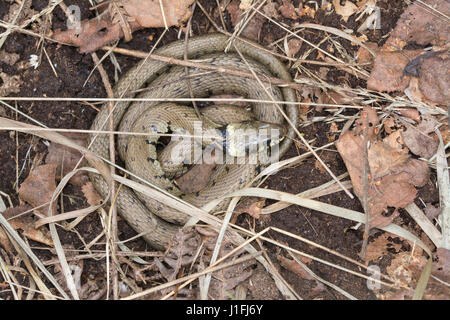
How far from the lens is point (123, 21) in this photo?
358cm

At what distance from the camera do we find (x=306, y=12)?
361cm

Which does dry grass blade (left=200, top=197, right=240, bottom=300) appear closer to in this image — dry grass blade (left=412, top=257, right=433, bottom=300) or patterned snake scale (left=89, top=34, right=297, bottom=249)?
patterned snake scale (left=89, top=34, right=297, bottom=249)

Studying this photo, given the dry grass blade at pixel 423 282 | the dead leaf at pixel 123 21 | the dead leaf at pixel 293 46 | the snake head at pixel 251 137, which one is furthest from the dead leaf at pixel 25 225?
the dry grass blade at pixel 423 282

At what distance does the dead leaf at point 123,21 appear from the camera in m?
3.50

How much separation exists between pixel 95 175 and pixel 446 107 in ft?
9.16

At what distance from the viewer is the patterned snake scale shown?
3.48 metres

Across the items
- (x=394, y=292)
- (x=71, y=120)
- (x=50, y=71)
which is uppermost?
(x=50, y=71)

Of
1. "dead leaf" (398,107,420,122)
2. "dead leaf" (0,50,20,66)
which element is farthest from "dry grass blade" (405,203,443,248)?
"dead leaf" (0,50,20,66)

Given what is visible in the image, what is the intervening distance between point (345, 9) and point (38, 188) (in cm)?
287

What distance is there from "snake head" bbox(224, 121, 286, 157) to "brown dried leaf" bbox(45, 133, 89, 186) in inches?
50.0

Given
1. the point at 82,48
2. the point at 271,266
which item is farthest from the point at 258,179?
the point at 82,48

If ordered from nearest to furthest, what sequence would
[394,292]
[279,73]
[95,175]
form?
[394,292] < [95,175] < [279,73]

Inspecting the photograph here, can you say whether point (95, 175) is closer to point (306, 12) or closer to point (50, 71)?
point (50, 71)

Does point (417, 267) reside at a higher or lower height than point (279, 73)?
lower
